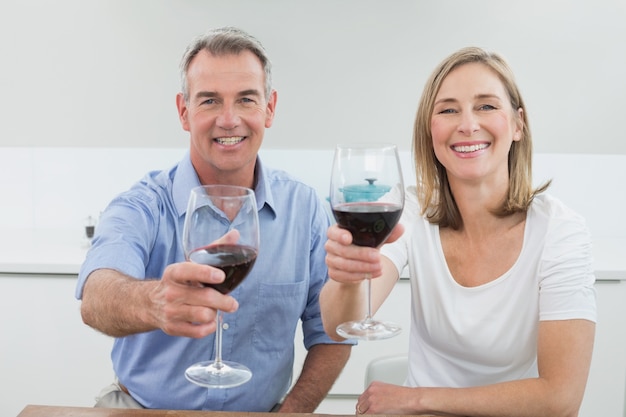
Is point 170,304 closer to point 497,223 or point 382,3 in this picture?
point 497,223

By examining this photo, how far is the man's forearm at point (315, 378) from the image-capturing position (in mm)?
1920

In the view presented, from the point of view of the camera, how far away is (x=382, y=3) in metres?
3.38

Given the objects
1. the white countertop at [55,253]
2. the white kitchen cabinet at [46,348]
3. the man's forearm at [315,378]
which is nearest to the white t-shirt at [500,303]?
the man's forearm at [315,378]

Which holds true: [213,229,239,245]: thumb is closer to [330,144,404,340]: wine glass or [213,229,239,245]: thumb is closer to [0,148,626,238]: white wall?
[330,144,404,340]: wine glass

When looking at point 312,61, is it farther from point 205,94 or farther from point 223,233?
point 223,233

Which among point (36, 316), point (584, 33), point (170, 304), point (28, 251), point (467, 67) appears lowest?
point (36, 316)

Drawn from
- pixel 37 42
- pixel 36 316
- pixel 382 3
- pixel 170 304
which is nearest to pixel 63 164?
pixel 37 42

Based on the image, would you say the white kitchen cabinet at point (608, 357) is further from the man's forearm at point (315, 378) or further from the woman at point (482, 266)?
the man's forearm at point (315, 378)

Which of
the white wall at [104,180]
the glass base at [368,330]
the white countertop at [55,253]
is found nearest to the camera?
the glass base at [368,330]

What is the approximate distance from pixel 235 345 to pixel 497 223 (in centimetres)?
73

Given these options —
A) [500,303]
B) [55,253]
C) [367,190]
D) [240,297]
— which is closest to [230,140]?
[240,297]

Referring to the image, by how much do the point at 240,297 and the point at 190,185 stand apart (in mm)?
312

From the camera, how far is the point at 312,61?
134 inches

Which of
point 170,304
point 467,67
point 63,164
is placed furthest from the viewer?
point 63,164
